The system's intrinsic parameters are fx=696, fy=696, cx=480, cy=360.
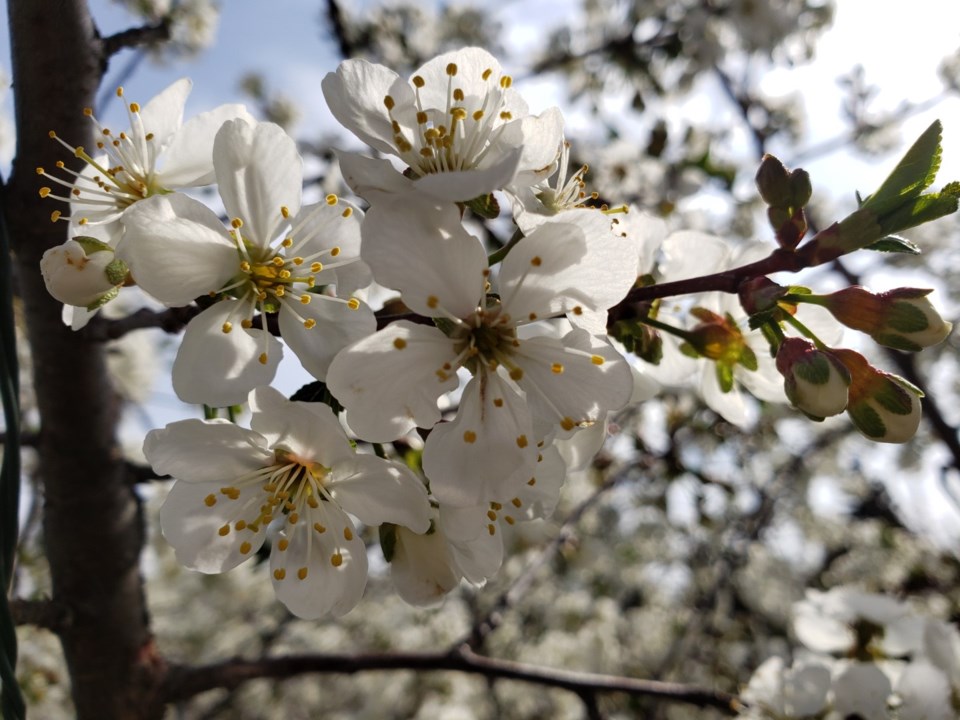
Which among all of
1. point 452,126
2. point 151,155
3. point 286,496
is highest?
point 151,155

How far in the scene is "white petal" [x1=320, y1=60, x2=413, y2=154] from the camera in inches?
29.1

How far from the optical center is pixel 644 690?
1.30 meters

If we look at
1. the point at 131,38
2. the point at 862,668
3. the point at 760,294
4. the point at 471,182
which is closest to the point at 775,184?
the point at 760,294

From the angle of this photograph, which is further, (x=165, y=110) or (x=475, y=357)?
(x=165, y=110)

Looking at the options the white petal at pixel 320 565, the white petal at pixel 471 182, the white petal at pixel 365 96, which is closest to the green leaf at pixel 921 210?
the white petal at pixel 471 182

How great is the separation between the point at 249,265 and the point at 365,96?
224mm

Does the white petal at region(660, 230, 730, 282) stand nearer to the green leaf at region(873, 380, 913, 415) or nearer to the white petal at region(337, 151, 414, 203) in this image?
the green leaf at region(873, 380, 913, 415)

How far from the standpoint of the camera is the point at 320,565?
777mm

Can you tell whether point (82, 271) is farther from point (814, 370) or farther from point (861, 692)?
point (861, 692)

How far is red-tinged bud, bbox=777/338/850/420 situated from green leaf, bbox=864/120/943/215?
15 centimetres

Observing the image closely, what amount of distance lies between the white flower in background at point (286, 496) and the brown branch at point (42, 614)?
0.34 meters

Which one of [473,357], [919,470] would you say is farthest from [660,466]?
[919,470]

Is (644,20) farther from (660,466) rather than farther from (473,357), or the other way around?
(473,357)

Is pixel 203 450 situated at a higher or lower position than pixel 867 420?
higher
